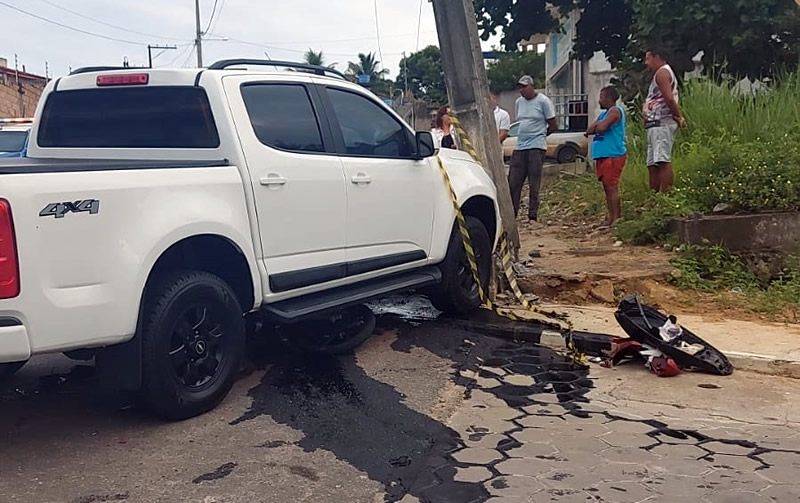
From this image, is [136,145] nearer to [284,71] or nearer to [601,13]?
[284,71]

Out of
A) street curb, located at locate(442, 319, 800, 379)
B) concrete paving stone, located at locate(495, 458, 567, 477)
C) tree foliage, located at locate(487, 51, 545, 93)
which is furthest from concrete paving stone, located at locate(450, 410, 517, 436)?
tree foliage, located at locate(487, 51, 545, 93)

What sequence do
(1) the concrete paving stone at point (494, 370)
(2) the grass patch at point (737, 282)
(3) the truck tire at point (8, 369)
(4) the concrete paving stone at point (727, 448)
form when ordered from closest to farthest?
(4) the concrete paving stone at point (727, 448) → (3) the truck tire at point (8, 369) → (1) the concrete paving stone at point (494, 370) → (2) the grass patch at point (737, 282)

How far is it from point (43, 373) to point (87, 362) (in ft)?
0.98

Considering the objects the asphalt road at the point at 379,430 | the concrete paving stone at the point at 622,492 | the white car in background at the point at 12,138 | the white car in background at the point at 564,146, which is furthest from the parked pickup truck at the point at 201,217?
the white car in background at the point at 564,146

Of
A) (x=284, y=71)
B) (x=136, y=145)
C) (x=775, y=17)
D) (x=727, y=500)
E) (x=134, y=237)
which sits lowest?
(x=727, y=500)

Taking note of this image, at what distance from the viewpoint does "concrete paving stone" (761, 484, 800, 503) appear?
3.93 meters

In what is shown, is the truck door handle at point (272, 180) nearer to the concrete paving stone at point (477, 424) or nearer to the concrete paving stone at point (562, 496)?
the concrete paving stone at point (477, 424)

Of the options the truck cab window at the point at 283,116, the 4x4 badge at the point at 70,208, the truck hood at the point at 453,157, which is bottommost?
the 4x4 badge at the point at 70,208

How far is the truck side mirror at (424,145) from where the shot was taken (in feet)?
22.2

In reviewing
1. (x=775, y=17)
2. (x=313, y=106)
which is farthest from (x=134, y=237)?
(x=775, y=17)

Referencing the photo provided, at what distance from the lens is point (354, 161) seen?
6109mm

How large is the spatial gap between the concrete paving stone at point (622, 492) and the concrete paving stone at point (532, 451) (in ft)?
1.48

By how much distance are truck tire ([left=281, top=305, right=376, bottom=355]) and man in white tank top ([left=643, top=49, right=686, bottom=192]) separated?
453 cm

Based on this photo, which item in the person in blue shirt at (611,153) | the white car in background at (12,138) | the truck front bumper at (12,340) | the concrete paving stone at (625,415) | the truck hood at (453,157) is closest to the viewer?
the truck front bumper at (12,340)
